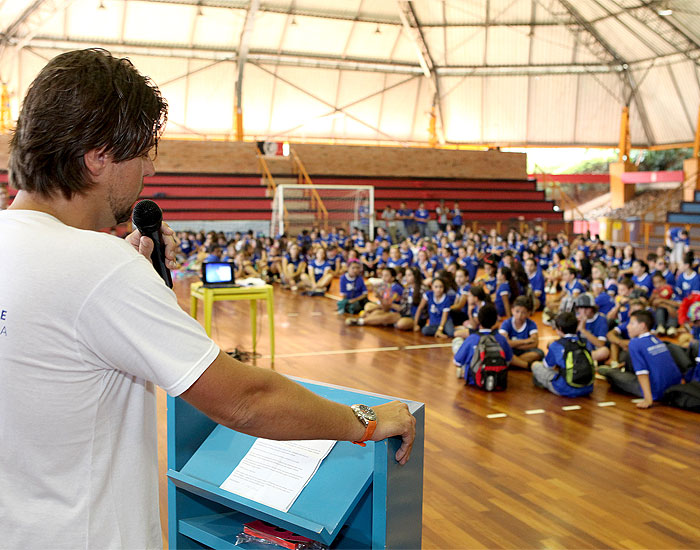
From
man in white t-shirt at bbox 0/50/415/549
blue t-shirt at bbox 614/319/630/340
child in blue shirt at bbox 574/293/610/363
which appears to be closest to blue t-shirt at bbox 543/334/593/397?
child in blue shirt at bbox 574/293/610/363

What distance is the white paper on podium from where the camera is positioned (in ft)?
5.63

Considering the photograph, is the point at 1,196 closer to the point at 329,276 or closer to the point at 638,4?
the point at 329,276

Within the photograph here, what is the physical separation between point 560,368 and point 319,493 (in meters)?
4.63

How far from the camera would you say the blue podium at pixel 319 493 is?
5.27 feet

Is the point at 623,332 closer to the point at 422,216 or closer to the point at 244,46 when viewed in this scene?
the point at 422,216

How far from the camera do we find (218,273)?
247 inches

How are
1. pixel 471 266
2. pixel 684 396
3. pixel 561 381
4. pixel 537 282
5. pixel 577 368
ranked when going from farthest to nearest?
1. pixel 471 266
2. pixel 537 282
3. pixel 561 381
4. pixel 577 368
5. pixel 684 396

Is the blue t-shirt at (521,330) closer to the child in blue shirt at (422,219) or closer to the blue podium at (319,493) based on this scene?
the blue podium at (319,493)

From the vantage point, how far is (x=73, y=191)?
111cm

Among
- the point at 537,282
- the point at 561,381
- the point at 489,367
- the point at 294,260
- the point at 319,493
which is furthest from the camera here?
the point at 294,260

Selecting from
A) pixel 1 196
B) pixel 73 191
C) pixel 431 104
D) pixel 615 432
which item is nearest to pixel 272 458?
pixel 73 191

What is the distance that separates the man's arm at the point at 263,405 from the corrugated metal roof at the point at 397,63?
2298cm

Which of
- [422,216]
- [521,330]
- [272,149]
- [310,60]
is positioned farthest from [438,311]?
[310,60]

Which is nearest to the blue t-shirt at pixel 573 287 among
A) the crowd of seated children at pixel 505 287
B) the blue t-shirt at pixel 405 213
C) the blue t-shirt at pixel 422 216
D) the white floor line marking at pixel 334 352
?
the crowd of seated children at pixel 505 287
